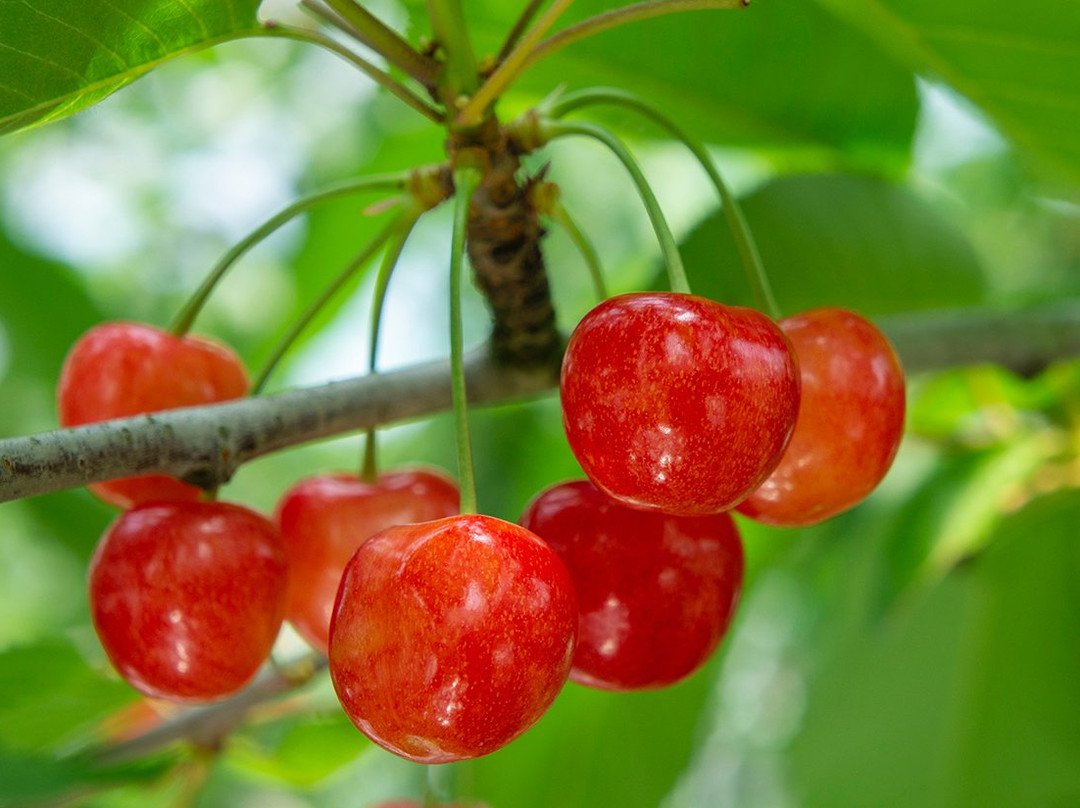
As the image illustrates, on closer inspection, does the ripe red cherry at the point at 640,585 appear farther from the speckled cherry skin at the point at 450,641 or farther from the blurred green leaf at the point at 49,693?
the blurred green leaf at the point at 49,693

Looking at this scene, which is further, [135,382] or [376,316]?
[376,316]

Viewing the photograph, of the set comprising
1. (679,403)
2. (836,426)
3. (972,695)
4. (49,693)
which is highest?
(679,403)

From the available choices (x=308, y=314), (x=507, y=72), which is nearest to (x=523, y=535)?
(x=507, y=72)

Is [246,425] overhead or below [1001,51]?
below

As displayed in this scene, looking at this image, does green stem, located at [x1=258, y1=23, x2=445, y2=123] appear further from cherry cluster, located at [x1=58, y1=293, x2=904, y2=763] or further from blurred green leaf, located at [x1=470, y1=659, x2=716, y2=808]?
blurred green leaf, located at [x1=470, y1=659, x2=716, y2=808]

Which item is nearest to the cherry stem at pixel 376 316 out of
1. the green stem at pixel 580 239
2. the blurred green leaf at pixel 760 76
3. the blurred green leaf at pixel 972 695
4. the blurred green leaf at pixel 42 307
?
the green stem at pixel 580 239

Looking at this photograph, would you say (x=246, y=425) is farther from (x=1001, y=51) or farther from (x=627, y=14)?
(x=1001, y=51)

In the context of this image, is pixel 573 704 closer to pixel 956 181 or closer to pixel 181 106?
pixel 956 181

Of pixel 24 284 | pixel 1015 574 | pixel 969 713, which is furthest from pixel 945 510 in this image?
pixel 24 284
